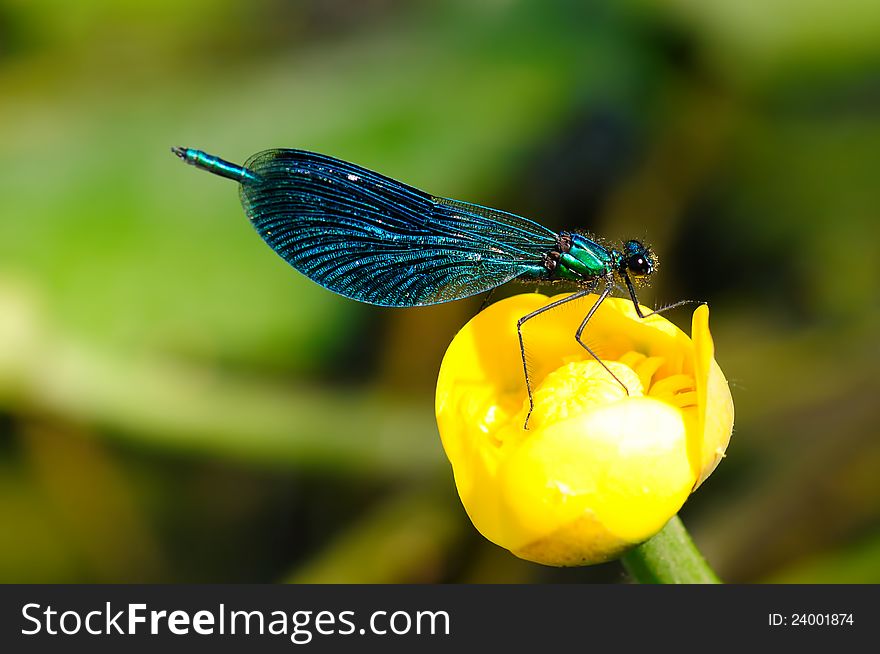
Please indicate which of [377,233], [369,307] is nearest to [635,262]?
[377,233]

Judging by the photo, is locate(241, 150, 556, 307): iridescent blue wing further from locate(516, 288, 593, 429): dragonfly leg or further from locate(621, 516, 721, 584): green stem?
locate(621, 516, 721, 584): green stem

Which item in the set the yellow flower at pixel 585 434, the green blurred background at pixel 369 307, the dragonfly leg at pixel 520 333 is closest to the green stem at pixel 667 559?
the yellow flower at pixel 585 434

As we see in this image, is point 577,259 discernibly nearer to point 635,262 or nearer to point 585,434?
point 635,262

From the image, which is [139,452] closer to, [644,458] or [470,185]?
[470,185]

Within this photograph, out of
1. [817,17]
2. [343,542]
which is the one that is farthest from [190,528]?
[817,17]

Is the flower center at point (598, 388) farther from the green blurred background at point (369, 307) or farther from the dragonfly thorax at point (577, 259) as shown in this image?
the green blurred background at point (369, 307)

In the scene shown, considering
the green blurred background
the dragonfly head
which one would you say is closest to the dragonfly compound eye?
the dragonfly head
